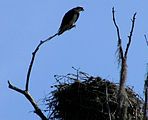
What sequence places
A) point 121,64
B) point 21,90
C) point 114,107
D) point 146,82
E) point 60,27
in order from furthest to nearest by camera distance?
point 60,27, point 114,107, point 21,90, point 121,64, point 146,82

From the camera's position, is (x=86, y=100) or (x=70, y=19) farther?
(x=70, y=19)

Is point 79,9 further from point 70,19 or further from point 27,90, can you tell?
point 27,90

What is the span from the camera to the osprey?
11.7 metres

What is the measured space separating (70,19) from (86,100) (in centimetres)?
270

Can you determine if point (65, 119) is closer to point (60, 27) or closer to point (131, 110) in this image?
point (131, 110)

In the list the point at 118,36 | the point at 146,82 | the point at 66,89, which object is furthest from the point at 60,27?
the point at 146,82

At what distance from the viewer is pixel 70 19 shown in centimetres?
1288

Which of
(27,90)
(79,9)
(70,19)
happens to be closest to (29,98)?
(27,90)

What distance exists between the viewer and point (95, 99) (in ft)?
34.6

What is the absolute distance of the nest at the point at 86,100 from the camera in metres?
10.4

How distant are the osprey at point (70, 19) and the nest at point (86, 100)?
1.01 m

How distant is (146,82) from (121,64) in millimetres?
766

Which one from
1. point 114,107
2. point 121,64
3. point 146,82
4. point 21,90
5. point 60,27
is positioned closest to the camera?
point 146,82

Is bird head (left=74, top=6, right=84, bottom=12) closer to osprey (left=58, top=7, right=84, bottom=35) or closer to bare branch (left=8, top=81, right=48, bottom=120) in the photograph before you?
osprey (left=58, top=7, right=84, bottom=35)
